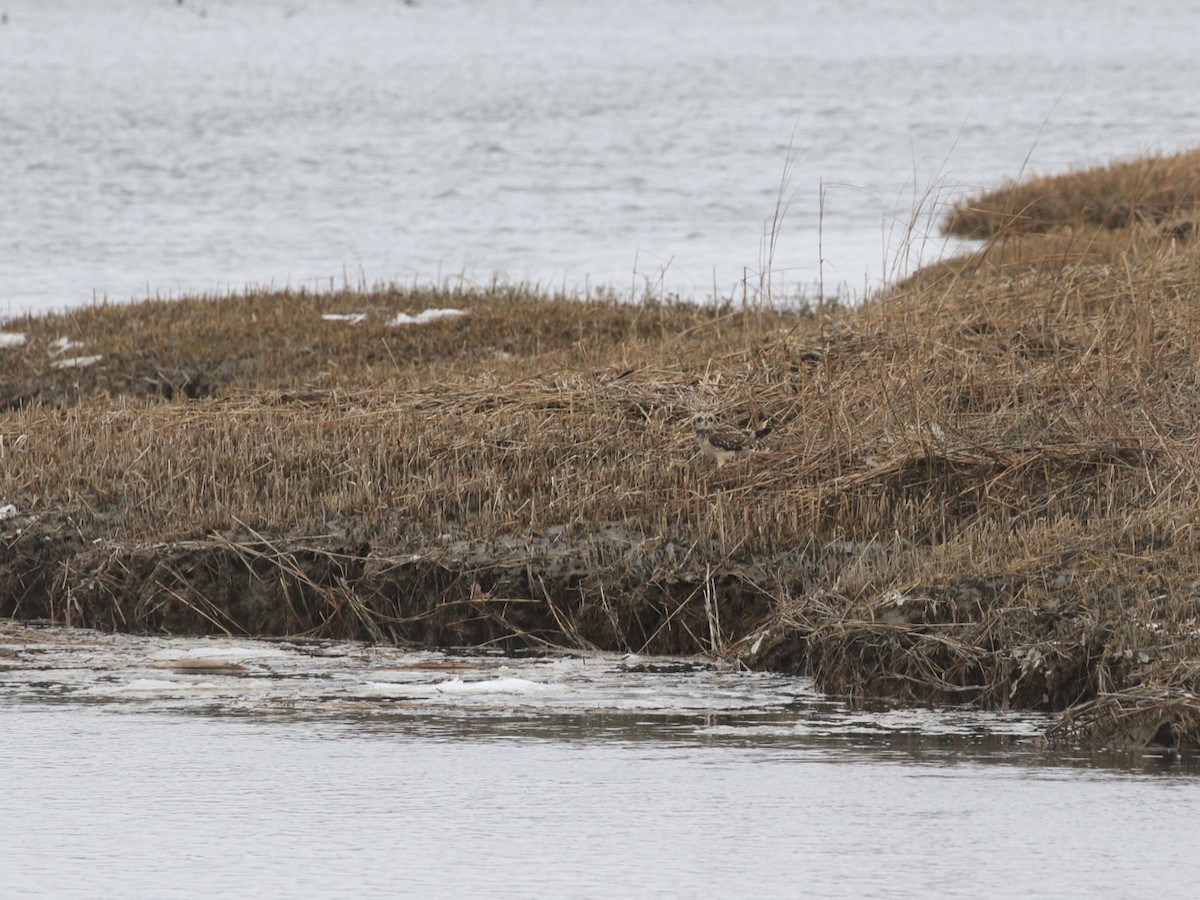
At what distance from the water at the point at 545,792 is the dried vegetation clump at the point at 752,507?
1.35ft

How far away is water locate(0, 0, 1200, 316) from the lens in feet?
72.5

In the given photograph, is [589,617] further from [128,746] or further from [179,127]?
[179,127]

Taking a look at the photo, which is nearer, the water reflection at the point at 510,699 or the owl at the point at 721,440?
the water reflection at the point at 510,699

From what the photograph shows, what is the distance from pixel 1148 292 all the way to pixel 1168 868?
655 cm

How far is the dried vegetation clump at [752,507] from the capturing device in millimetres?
6500

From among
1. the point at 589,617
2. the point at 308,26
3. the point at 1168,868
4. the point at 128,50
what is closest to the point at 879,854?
the point at 1168,868

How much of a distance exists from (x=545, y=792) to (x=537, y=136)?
108ft

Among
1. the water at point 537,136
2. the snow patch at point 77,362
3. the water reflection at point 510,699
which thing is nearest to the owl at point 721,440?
the water at point 537,136

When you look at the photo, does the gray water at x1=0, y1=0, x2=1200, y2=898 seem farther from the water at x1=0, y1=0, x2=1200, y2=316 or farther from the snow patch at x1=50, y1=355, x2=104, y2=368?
the snow patch at x1=50, y1=355, x2=104, y2=368

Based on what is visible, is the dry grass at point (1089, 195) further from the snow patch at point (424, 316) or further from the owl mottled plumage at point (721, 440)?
the owl mottled plumage at point (721, 440)

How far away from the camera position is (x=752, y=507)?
8.03m

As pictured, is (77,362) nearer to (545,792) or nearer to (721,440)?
(721,440)

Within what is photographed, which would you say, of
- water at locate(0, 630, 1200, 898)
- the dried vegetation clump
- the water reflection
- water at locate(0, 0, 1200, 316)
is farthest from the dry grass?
water at locate(0, 630, 1200, 898)

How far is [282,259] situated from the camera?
23.0 meters
